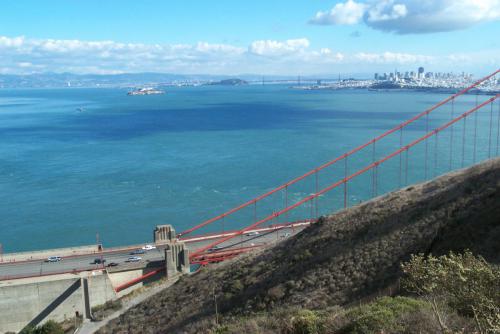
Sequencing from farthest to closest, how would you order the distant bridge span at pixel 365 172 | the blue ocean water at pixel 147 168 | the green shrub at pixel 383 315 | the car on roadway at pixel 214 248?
1. the blue ocean water at pixel 147 168
2. the distant bridge span at pixel 365 172
3. the car on roadway at pixel 214 248
4. the green shrub at pixel 383 315

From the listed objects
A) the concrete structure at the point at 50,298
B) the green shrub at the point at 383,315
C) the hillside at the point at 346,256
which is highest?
the green shrub at the point at 383,315

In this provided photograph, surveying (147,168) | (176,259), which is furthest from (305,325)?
(147,168)

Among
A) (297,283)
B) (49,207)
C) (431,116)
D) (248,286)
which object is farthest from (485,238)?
(431,116)

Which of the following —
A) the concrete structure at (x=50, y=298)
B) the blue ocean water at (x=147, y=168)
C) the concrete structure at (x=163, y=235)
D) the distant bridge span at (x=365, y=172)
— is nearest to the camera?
the concrete structure at (x=50, y=298)

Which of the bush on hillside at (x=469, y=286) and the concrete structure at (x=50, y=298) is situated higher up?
the bush on hillside at (x=469, y=286)

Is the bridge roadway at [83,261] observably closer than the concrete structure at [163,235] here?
Yes

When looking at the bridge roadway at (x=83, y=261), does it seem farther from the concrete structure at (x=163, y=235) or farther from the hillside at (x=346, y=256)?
the hillside at (x=346, y=256)

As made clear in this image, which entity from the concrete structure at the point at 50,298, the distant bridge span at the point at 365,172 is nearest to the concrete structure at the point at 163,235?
the distant bridge span at the point at 365,172

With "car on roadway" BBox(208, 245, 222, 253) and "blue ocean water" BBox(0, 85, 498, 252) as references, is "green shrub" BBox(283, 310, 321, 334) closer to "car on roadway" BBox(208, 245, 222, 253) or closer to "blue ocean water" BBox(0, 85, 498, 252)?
"car on roadway" BBox(208, 245, 222, 253)
